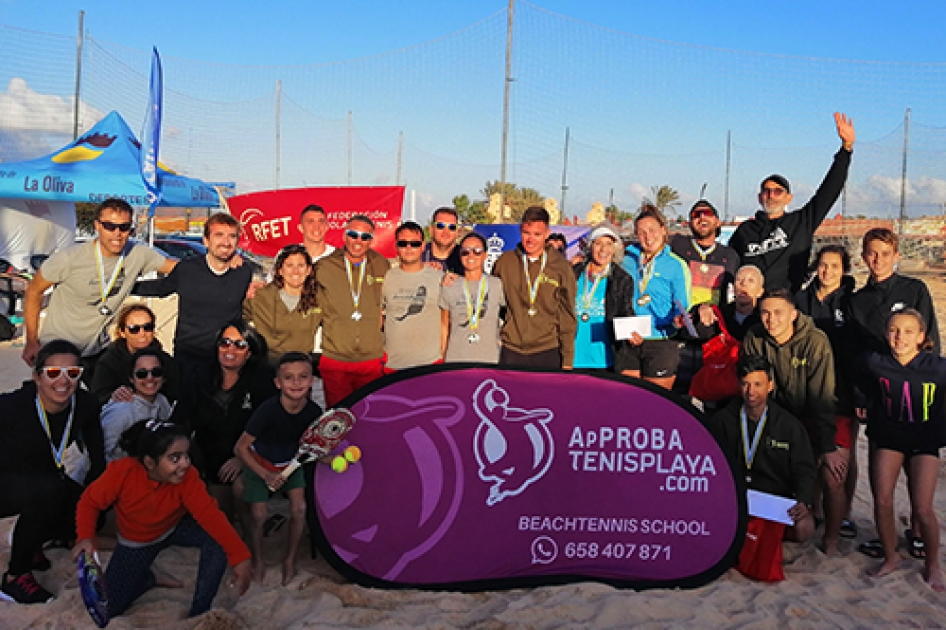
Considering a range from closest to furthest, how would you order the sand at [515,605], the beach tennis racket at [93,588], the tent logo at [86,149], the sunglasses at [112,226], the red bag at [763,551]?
the beach tennis racket at [93,588]
the sand at [515,605]
the red bag at [763,551]
the sunglasses at [112,226]
the tent logo at [86,149]

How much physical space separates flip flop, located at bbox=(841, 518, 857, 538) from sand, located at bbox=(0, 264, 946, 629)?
22.4 inches

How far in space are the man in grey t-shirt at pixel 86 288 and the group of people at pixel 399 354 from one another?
1 cm

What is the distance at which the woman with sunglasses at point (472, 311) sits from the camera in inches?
181

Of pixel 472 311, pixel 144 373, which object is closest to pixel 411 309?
pixel 472 311

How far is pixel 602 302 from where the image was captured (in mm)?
4945

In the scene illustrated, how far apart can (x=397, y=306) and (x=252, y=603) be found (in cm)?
205

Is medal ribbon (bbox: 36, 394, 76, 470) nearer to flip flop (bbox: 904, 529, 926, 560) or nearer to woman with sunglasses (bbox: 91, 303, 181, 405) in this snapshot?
woman with sunglasses (bbox: 91, 303, 181, 405)

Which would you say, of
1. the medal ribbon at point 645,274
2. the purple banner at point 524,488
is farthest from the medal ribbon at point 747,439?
the medal ribbon at point 645,274

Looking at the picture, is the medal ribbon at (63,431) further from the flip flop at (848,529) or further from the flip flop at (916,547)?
the flip flop at (916,547)

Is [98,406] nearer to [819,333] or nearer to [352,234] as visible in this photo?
[352,234]

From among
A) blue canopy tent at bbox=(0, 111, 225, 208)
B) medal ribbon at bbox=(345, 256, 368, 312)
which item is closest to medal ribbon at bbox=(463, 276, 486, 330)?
medal ribbon at bbox=(345, 256, 368, 312)

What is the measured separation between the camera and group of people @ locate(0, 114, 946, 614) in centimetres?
358

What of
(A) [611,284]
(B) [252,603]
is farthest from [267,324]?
(A) [611,284]

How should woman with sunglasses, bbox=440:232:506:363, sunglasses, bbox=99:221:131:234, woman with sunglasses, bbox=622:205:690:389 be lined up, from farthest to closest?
woman with sunglasses, bbox=622:205:690:389 < woman with sunglasses, bbox=440:232:506:363 < sunglasses, bbox=99:221:131:234
